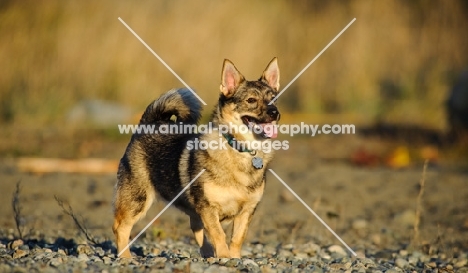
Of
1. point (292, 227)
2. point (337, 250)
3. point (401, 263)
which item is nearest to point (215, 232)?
point (337, 250)

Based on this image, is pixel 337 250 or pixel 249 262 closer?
pixel 249 262

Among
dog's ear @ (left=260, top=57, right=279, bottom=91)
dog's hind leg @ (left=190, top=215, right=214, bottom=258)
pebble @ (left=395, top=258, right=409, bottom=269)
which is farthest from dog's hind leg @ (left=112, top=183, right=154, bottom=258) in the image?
pebble @ (left=395, top=258, right=409, bottom=269)

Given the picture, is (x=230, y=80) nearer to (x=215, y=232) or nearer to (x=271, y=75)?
(x=271, y=75)

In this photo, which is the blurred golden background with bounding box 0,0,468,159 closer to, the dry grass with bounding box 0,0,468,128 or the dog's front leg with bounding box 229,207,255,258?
the dry grass with bounding box 0,0,468,128

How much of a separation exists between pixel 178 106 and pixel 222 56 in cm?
831

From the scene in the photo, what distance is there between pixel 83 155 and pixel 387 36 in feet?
22.8

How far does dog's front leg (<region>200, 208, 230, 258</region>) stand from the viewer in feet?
17.8

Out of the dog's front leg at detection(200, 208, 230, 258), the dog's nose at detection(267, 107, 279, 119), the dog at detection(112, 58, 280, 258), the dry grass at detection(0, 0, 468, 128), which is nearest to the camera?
the dog's front leg at detection(200, 208, 230, 258)

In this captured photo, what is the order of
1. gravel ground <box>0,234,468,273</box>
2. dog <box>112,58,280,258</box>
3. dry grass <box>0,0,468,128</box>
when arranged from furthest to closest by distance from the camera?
1. dry grass <box>0,0,468,128</box>
2. dog <box>112,58,280,258</box>
3. gravel ground <box>0,234,468,273</box>

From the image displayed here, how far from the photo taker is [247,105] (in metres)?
6.04

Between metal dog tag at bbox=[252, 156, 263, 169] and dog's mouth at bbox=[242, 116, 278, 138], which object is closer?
metal dog tag at bbox=[252, 156, 263, 169]

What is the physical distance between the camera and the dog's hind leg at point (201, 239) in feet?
19.8

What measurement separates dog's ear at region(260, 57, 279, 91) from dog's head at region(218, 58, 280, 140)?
138 millimetres

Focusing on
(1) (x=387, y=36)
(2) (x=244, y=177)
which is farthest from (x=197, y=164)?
(1) (x=387, y=36)
